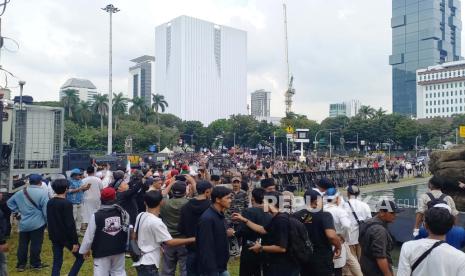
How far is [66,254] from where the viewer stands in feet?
30.1

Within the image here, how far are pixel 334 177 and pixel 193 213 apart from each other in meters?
21.2

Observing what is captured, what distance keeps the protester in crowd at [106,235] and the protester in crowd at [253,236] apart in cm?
148

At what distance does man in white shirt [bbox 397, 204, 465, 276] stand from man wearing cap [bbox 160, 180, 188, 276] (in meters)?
3.22

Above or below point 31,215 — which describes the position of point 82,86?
above

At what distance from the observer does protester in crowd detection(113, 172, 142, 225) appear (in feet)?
25.2

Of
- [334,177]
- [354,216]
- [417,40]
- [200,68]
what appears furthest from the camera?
[417,40]

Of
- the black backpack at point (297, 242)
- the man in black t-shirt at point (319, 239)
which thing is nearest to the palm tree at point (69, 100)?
the man in black t-shirt at point (319, 239)

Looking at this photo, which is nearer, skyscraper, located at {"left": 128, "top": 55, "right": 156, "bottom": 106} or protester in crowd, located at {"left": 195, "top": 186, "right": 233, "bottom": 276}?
protester in crowd, located at {"left": 195, "top": 186, "right": 233, "bottom": 276}

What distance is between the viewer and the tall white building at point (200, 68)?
153875mm

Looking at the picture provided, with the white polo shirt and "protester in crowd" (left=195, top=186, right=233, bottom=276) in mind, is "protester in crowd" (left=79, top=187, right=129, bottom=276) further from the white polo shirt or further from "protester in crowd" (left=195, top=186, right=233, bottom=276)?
"protester in crowd" (left=195, top=186, right=233, bottom=276)

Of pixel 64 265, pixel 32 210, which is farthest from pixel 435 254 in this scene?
pixel 64 265

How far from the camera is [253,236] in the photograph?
5176 mm

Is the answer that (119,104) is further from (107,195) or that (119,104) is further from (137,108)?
(107,195)

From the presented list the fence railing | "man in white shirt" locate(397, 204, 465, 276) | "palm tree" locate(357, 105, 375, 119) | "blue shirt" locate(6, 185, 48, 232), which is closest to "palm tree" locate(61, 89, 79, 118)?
"palm tree" locate(357, 105, 375, 119)
